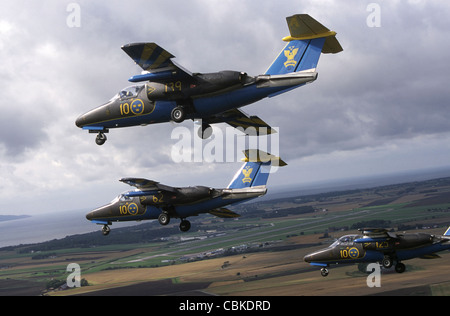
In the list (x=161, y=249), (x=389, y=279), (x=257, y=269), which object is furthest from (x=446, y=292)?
(x=161, y=249)

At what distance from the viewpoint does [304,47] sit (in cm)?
2975

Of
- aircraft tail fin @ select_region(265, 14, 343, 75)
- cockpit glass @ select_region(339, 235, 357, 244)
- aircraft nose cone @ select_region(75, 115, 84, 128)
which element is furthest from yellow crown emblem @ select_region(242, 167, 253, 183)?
cockpit glass @ select_region(339, 235, 357, 244)

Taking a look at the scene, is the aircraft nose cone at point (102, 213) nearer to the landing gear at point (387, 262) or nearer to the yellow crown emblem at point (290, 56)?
the yellow crown emblem at point (290, 56)

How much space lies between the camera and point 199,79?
30562 millimetres

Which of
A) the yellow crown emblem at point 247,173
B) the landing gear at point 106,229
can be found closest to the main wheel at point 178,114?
the landing gear at point 106,229

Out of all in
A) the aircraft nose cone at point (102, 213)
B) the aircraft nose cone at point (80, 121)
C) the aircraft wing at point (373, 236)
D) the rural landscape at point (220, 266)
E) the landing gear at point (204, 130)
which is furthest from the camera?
the rural landscape at point (220, 266)

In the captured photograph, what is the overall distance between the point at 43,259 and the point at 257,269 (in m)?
91.9

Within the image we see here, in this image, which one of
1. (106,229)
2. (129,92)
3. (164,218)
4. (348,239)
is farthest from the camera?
(348,239)

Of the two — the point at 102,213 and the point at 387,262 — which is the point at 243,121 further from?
the point at 387,262

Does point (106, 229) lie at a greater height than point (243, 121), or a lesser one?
lesser

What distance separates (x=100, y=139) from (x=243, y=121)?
428 inches

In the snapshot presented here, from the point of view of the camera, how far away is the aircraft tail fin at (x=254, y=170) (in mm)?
49844

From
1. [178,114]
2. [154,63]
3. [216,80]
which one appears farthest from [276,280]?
[154,63]

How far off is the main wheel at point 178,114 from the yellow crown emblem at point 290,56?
723cm
